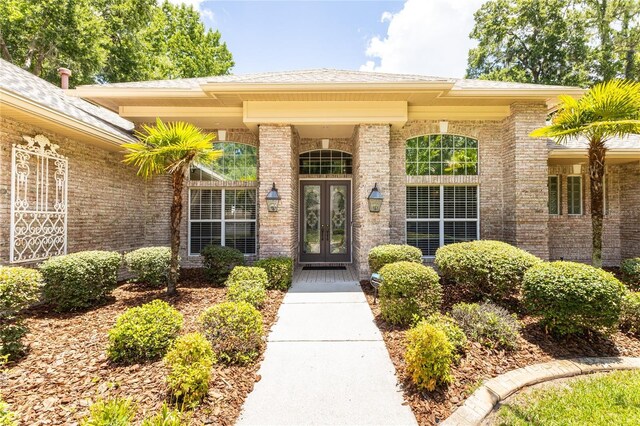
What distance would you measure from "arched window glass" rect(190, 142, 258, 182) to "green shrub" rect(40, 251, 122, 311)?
3.51 metres

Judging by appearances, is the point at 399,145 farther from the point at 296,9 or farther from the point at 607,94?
the point at 296,9

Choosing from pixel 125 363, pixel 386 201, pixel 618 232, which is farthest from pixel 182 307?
pixel 618 232

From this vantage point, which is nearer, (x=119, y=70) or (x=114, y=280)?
(x=114, y=280)

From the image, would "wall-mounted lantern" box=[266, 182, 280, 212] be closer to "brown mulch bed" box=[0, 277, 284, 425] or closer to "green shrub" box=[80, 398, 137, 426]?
"brown mulch bed" box=[0, 277, 284, 425]

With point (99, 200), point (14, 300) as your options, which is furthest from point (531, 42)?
point (14, 300)

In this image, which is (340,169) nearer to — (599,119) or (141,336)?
(599,119)

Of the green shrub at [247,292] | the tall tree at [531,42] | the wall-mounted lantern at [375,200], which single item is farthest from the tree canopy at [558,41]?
the green shrub at [247,292]

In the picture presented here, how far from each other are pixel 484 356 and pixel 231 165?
7126 millimetres

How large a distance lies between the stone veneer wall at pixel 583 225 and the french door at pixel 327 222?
593 cm

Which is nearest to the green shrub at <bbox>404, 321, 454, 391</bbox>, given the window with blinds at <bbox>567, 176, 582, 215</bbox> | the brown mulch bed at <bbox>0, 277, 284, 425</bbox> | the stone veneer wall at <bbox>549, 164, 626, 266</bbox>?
the brown mulch bed at <bbox>0, 277, 284, 425</bbox>

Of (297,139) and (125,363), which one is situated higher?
(297,139)

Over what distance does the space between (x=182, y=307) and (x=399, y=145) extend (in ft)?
20.4

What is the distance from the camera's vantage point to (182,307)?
→ 4945 mm

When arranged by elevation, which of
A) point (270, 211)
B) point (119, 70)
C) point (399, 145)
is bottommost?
point (270, 211)
